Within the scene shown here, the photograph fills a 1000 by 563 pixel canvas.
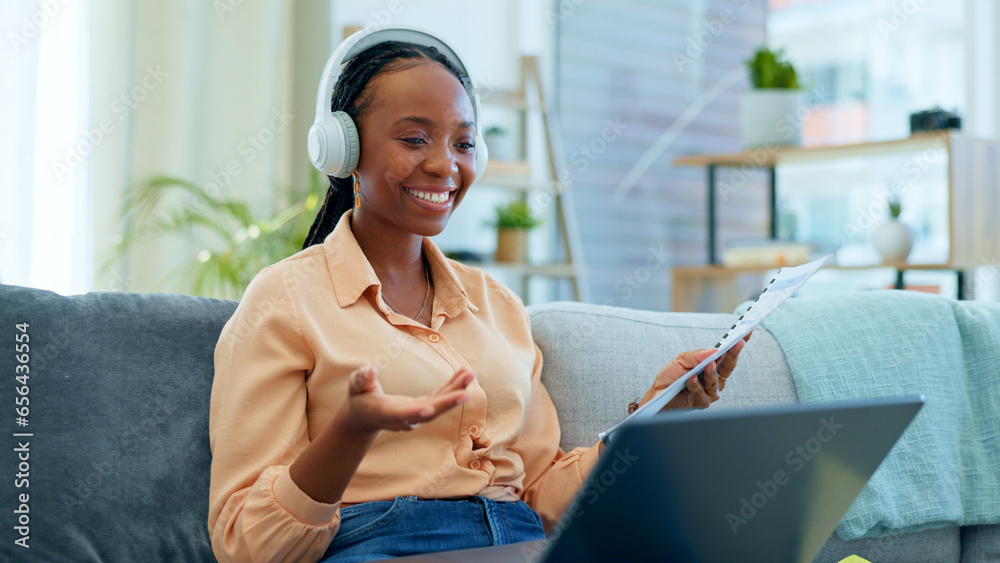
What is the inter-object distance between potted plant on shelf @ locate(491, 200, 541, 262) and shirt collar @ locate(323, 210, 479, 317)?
1.75 meters

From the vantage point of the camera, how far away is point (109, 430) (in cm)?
114

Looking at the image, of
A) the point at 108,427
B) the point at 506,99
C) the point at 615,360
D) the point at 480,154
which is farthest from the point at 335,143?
the point at 506,99

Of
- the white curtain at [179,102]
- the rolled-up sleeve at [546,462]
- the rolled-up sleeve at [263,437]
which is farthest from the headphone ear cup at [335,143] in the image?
the white curtain at [179,102]

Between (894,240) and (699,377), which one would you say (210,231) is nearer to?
(699,377)

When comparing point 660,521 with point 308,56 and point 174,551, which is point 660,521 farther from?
point 308,56

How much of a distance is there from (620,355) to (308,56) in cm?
193

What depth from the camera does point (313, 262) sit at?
1.15m

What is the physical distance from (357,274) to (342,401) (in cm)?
17

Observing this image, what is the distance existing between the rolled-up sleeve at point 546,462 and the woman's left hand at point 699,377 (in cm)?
Result: 14

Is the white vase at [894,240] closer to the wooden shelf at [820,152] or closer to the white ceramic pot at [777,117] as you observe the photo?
the wooden shelf at [820,152]

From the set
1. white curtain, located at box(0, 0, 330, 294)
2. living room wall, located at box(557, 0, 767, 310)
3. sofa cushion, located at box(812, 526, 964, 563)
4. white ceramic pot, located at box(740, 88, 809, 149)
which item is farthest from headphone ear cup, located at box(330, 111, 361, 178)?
living room wall, located at box(557, 0, 767, 310)

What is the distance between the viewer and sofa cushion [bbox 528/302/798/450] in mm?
1420

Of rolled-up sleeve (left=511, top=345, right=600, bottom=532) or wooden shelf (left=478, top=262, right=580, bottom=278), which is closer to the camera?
rolled-up sleeve (left=511, top=345, right=600, bottom=532)

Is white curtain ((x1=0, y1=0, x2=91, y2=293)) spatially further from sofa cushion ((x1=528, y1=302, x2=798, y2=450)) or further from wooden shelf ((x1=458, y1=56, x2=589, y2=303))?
sofa cushion ((x1=528, y1=302, x2=798, y2=450))
